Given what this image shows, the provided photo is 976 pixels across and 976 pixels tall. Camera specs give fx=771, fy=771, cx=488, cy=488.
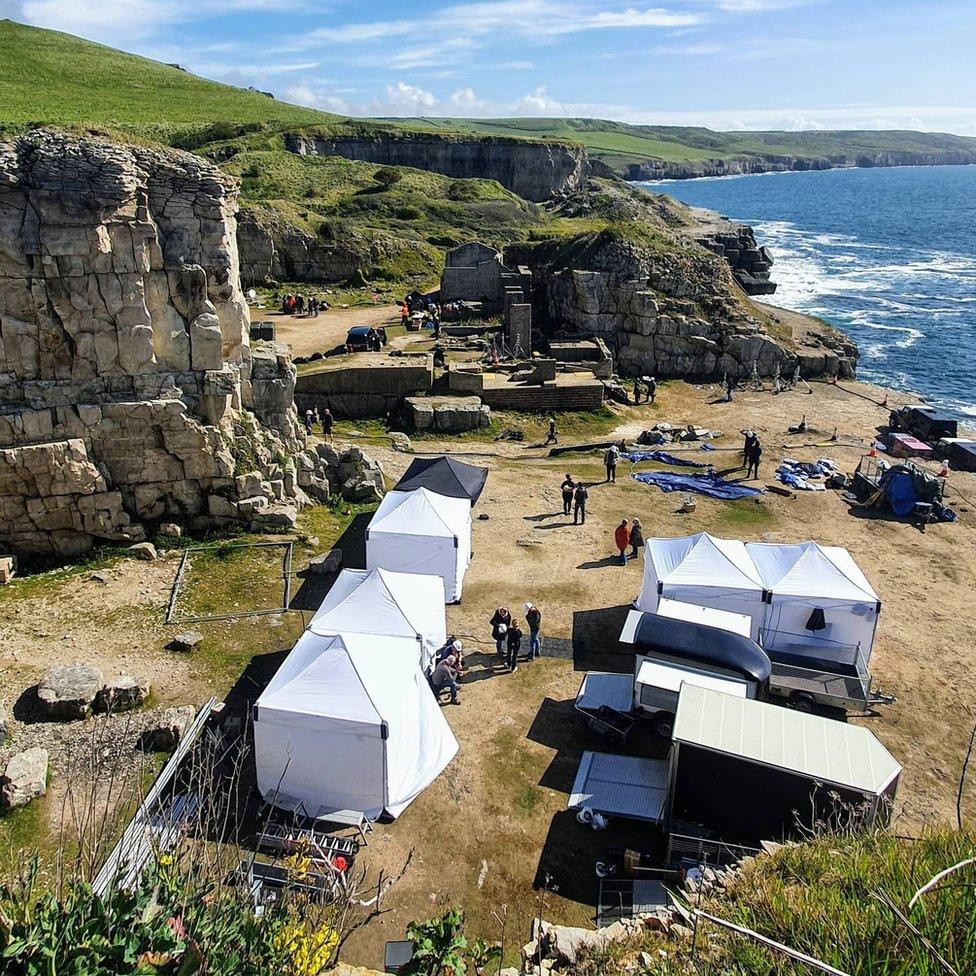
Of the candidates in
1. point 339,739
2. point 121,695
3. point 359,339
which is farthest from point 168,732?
point 359,339

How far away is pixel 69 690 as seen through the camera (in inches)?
461

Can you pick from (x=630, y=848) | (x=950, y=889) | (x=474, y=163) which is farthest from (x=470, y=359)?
(x=474, y=163)

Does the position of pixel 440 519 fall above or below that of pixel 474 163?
below

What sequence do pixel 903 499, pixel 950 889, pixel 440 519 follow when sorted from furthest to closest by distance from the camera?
pixel 903 499 → pixel 440 519 → pixel 950 889

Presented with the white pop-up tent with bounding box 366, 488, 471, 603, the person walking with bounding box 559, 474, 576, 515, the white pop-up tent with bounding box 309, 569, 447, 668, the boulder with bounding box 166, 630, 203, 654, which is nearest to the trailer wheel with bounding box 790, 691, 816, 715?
the white pop-up tent with bounding box 309, 569, 447, 668

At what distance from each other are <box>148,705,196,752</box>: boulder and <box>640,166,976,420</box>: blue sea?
35779 millimetres

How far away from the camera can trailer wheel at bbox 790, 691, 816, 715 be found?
12367 millimetres

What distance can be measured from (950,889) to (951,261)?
287 feet

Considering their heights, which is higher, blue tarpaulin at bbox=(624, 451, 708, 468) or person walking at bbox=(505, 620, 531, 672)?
person walking at bbox=(505, 620, 531, 672)

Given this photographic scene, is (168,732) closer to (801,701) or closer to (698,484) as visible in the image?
(801,701)

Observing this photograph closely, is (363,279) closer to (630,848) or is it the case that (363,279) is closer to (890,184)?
(630,848)

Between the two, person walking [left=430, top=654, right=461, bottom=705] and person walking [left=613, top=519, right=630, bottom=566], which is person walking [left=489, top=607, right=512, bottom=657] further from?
person walking [left=613, top=519, right=630, bottom=566]

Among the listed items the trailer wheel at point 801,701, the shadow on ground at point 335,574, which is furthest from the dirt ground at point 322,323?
the trailer wheel at point 801,701

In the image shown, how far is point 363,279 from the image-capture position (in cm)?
4697
